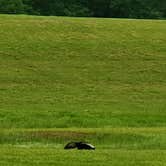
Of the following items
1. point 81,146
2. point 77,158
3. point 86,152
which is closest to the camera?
point 77,158

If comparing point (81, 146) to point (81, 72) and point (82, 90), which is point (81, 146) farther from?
point (81, 72)

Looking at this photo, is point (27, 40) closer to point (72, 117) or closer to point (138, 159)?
point (72, 117)

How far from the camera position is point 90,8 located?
74250 mm

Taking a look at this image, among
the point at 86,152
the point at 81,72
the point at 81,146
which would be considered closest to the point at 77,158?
the point at 86,152

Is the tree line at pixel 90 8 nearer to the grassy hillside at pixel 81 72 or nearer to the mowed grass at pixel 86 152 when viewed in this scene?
the grassy hillside at pixel 81 72

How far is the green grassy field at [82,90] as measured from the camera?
16734mm

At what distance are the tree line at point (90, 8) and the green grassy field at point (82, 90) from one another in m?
22.6

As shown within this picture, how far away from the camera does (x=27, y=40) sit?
42094 mm

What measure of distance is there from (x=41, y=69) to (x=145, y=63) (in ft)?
18.4

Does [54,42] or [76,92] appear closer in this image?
[76,92]

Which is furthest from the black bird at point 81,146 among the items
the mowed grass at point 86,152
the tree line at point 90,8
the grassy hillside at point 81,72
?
the tree line at point 90,8

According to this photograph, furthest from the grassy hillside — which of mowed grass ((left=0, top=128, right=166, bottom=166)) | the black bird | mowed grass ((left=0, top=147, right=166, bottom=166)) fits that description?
mowed grass ((left=0, top=147, right=166, bottom=166))

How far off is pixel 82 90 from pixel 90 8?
4102 cm

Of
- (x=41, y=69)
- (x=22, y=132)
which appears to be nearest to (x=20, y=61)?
(x=41, y=69)
